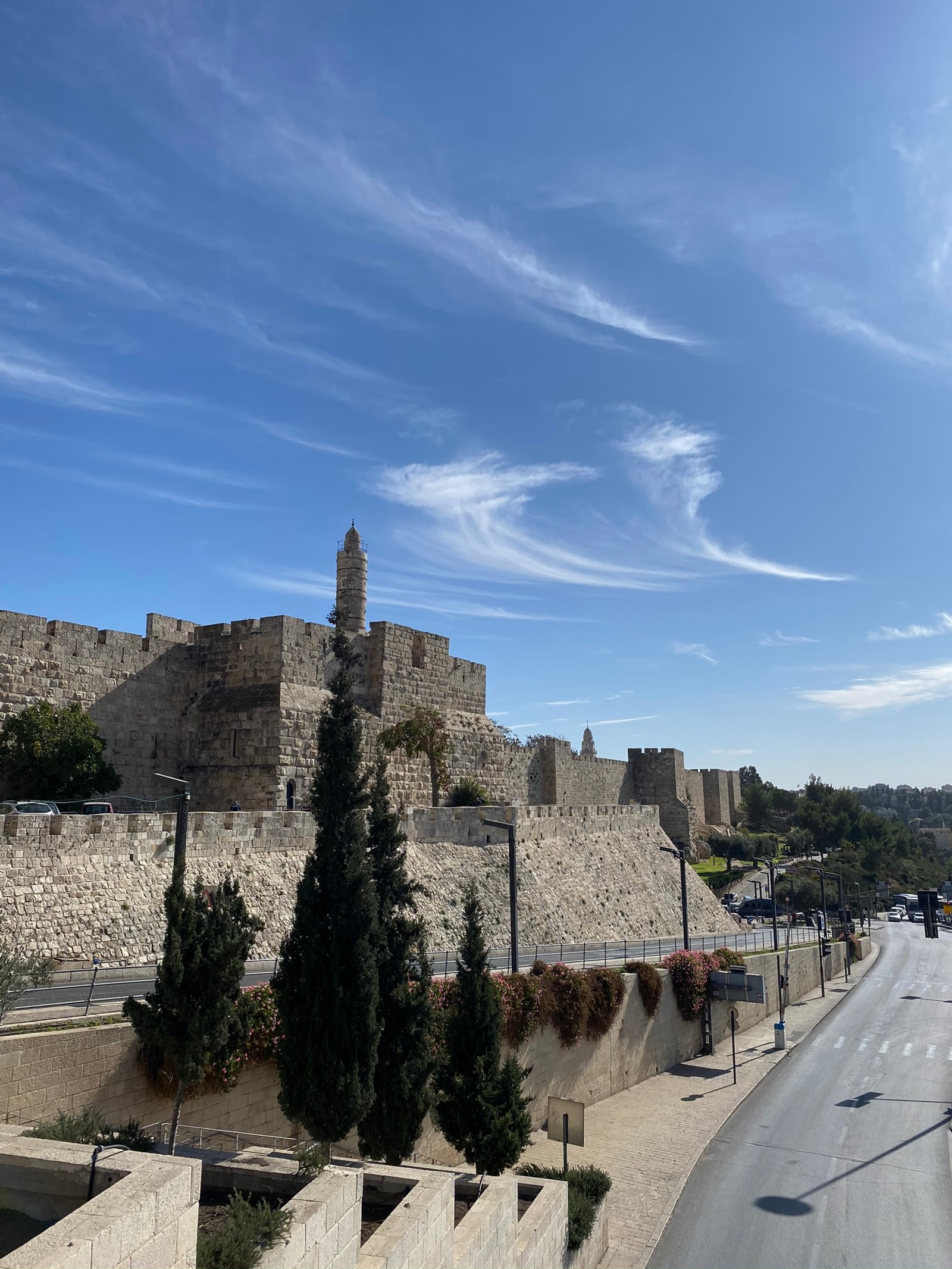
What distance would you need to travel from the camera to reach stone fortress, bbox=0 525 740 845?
2538cm

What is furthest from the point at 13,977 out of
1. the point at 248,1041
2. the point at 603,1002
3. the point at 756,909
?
the point at 756,909

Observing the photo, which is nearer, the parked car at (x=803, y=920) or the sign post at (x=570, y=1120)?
the sign post at (x=570, y=1120)

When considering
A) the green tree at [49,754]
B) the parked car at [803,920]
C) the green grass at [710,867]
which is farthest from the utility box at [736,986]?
the green grass at [710,867]

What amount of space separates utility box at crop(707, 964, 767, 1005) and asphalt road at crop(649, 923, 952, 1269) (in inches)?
92.3

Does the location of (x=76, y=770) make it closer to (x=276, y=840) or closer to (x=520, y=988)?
(x=276, y=840)

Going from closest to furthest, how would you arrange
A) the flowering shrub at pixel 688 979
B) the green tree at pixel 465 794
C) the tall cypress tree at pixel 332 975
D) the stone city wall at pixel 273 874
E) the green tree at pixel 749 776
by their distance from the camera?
the tall cypress tree at pixel 332 975, the stone city wall at pixel 273 874, the flowering shrub at pixel 688 979, the green tree at pixel 465 794, the green tree at pixel 749 776

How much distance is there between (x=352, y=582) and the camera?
34156 millimetres

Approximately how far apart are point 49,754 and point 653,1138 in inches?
702

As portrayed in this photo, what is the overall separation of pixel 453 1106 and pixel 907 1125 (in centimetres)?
1350

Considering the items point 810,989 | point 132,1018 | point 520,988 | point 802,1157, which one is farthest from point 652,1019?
point 810,989

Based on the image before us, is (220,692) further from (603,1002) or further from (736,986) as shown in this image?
(736,986)

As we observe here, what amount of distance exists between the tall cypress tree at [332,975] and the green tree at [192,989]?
1342mm

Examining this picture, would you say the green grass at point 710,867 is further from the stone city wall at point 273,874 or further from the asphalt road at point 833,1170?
the asphalt road at point 833,1170

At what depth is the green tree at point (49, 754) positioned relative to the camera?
23156 mm
